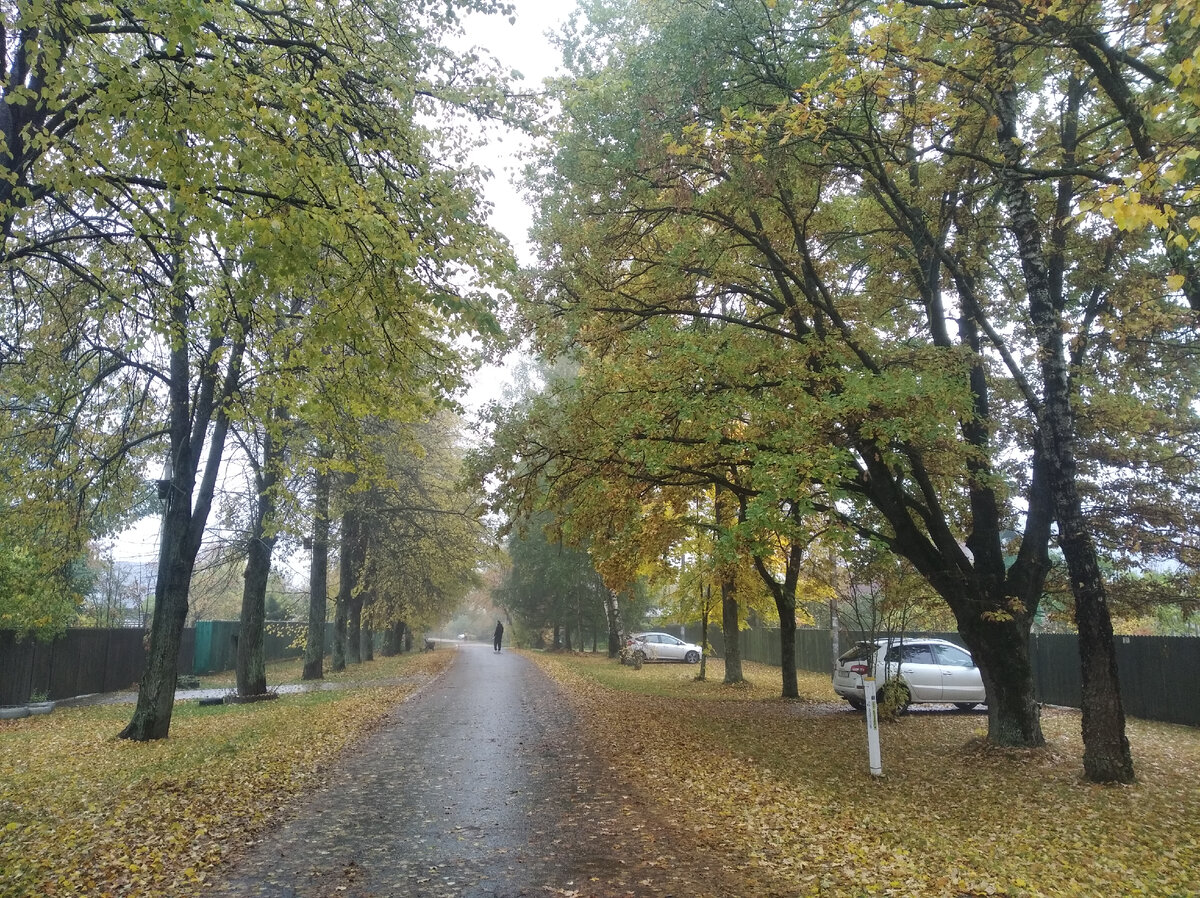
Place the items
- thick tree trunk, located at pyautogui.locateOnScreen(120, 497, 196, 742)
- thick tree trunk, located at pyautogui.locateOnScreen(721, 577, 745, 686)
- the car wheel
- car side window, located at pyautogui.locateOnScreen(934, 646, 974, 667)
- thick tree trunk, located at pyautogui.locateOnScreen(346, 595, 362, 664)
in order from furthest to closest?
thick tree trunk, located at pyautogui.locateOnScreen(346, 595, 362, 664) < thick tree trunk, located at pyautogui.locateOnScreen(721, 577, 745, 686) < car side window, located at pyautogui.locateOnScreen(934, 646, 974, 667) < the car wheel < thick tree trunk, located at pyautogui.locateOnScreen(120, 497, 196, 742)

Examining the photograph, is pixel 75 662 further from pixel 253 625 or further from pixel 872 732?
pixel 872 732

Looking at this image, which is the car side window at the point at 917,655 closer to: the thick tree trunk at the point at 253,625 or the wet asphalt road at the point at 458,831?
the wet asphalt road at the point at 458,831

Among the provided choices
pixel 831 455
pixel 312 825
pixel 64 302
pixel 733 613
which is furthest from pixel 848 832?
pixel 733 613

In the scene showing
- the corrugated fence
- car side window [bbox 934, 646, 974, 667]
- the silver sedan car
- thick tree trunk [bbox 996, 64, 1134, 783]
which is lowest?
the silver sedan car

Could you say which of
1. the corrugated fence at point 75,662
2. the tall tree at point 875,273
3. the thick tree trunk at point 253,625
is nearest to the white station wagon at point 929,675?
the tall tree at point 875,273

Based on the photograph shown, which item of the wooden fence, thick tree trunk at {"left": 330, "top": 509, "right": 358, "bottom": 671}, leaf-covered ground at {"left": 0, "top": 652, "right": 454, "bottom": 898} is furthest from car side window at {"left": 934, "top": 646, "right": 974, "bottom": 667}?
thick tree trunk at {"left": 330, "top": 509, "right": 358, "bottom": 671}

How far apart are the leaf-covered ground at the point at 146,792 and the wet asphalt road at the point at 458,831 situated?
0.44m

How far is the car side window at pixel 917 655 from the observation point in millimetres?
15508

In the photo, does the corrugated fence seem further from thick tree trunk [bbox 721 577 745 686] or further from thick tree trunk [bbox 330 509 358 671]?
thick tree trunk [bbox 721 577 745 686]

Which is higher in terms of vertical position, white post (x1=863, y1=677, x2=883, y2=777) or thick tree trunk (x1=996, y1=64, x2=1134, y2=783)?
thick tree trunk (x1=996, y1=64, x2=1134, y2=783)

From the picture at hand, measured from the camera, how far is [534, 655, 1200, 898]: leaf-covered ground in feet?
17.0

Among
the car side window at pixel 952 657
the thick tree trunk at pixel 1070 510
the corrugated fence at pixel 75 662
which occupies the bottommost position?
the corrugated fence at pixel 75 662

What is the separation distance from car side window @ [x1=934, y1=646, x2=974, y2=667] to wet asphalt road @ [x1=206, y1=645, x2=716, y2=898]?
910cm

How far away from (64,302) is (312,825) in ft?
23.4
